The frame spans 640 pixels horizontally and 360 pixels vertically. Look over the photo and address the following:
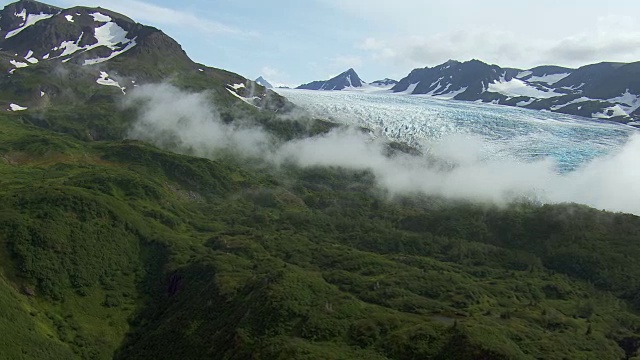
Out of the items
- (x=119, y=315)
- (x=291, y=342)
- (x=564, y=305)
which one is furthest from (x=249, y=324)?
(x=564, y=305)

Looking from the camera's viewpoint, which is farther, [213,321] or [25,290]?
[25,290]

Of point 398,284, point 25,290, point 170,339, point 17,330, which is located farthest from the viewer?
point 398,284

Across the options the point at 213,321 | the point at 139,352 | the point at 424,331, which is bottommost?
the point at 139,352

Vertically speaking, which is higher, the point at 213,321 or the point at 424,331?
the point at 424,331

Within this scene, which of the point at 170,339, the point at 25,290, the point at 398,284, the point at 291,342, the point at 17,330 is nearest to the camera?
the point at 291,342

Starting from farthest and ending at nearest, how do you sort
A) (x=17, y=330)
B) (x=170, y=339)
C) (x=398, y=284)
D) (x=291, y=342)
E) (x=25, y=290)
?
(x=398, y=284), (x=25, y=290), (x=170, y=339), (x=17, y=330), (x=291, y=342)

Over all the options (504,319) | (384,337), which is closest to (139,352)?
(384,337)

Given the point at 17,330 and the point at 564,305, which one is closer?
the point at 17,330

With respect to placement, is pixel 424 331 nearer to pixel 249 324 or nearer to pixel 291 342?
pixel 291 342

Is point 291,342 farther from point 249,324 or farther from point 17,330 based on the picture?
point 17,330
